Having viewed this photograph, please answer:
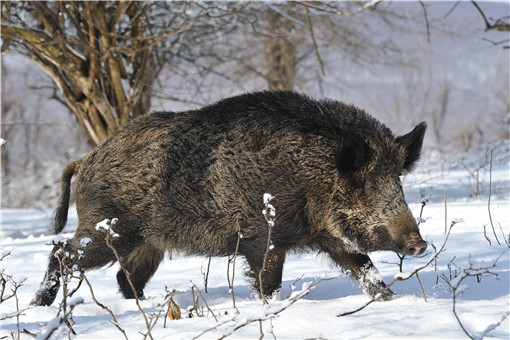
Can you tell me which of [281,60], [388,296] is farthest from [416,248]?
[281,60]

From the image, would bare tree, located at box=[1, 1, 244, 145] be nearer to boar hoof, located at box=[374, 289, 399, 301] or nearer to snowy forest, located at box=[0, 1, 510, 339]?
snowy forest, located at box=[0, 1, 510, 339]

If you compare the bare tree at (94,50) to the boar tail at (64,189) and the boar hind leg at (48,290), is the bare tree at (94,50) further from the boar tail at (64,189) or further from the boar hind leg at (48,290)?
the boar hind leg at (48,290)

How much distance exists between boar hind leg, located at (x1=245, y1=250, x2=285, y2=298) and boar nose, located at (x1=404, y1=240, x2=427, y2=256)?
803 millimetres

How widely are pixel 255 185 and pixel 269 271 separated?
0.56 meters

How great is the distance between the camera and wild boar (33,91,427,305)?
342 cm

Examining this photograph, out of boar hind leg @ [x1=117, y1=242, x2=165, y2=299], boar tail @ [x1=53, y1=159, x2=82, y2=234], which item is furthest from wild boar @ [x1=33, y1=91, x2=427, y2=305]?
boar tail @ [x1=53, y1=159, x2=82, y2=234]

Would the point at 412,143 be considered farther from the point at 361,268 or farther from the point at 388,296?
the point at 388,296

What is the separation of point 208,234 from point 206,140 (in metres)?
0.64

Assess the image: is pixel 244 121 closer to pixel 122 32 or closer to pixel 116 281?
pixel 116 281

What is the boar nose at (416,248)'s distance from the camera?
10.4 ft

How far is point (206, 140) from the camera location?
12.0 ft

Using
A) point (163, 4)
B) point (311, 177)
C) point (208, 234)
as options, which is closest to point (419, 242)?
point (311, 177)

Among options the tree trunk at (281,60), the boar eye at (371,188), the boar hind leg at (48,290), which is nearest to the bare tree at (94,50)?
the boar hind leg at (48,290)

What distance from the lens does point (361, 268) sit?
11.5 ft
